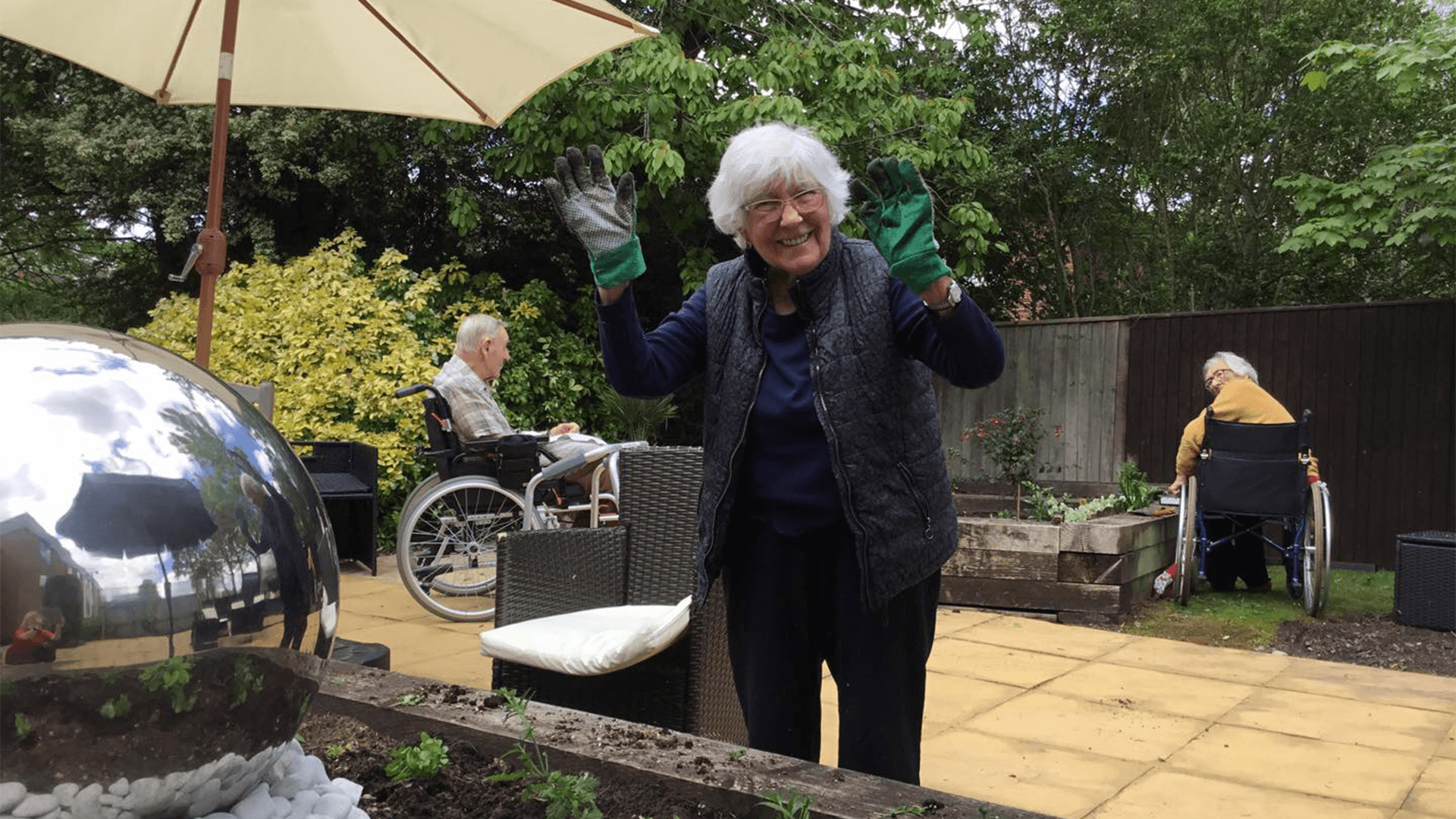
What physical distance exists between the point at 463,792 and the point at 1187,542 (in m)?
5.20

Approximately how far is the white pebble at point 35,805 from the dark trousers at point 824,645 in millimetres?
1143

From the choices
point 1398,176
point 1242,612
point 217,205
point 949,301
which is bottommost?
point 1242,612

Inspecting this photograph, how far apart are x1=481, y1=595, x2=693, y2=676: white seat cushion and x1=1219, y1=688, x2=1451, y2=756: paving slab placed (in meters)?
2.14

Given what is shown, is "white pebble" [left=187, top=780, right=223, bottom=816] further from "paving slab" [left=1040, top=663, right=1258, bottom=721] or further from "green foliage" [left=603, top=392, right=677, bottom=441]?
"green foliage" [left=603, top=392, right=677, bottom=441]

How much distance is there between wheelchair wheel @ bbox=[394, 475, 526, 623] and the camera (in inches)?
205

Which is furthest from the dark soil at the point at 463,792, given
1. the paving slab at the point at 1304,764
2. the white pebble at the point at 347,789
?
the paving slab at the point at 1304,764

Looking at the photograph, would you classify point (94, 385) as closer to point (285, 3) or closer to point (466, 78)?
point (466, 78)

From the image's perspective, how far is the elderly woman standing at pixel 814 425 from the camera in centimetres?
185

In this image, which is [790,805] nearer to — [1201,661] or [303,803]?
[303,803]

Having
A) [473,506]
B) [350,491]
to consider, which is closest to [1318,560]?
[473,506]

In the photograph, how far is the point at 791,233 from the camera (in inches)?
75.3

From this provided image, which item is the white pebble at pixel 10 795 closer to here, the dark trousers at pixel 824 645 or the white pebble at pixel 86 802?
the white pebble at pixel 86 802

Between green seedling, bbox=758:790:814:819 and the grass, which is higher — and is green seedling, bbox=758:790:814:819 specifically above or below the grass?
above

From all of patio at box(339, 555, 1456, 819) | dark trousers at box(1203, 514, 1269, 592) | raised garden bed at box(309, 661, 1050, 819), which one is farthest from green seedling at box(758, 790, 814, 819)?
dark trousers at box(1203, 514, 1269, 592)
